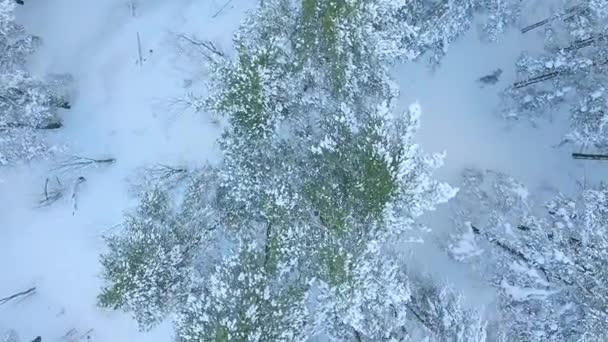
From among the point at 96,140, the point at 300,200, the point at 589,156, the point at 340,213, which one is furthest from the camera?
the point at 96,140

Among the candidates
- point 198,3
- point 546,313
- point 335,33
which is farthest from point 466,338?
point 198,3

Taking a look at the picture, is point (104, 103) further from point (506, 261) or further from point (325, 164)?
point (506, 261)

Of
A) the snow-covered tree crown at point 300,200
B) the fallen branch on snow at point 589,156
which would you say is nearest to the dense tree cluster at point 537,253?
the fallen branch on snow at point 589,156

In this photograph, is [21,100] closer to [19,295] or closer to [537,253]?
[19,295]

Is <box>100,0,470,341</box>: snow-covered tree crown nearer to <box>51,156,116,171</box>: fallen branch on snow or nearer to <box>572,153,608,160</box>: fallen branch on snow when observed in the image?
<box>51,156,116,171</box>: fallen branch on snow

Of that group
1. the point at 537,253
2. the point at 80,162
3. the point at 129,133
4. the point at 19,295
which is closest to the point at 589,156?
the point at 537,253

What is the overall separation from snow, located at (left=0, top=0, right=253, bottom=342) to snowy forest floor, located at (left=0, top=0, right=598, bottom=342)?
25 mm

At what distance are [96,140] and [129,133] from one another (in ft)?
2.84

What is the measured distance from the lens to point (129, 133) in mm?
14141

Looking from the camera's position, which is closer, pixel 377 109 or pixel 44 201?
pixel 377 109

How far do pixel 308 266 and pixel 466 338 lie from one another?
340 centimetres

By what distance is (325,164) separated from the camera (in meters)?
11.1

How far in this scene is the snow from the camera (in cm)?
1400

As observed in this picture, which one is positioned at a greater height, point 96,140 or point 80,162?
point 96,140
